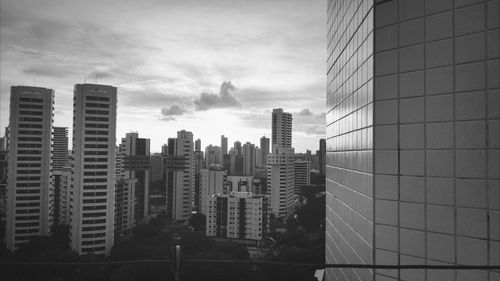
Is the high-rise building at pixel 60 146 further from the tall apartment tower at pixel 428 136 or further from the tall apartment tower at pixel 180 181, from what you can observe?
the tall apartment tower at pixel 428 136

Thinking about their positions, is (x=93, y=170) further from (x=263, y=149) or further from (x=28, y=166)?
(x=263, y=149)

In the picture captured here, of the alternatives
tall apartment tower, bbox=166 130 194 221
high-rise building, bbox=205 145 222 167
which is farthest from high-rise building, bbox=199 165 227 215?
high-rise building, bbox=205 145 222 167

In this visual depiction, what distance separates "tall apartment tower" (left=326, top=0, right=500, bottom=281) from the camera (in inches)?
326

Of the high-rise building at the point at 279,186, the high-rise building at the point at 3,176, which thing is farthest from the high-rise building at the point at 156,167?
the high-rise building at the point at 279,186

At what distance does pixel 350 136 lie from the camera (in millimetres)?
13578

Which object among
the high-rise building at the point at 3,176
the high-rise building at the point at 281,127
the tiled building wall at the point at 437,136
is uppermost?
the high-rise building at the point at 281,127

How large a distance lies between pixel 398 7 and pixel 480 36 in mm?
2481

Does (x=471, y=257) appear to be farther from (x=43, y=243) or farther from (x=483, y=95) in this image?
(x=43, y=243)

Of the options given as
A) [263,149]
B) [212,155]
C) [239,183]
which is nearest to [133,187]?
[239,183]

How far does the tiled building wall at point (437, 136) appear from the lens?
8.26 meters

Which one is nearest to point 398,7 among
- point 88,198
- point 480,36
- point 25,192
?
point 480,36

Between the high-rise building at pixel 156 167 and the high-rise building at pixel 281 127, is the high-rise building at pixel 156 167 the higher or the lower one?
the lower one

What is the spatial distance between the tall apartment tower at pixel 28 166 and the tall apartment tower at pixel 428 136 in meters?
51.1

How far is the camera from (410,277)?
9.97 metres
